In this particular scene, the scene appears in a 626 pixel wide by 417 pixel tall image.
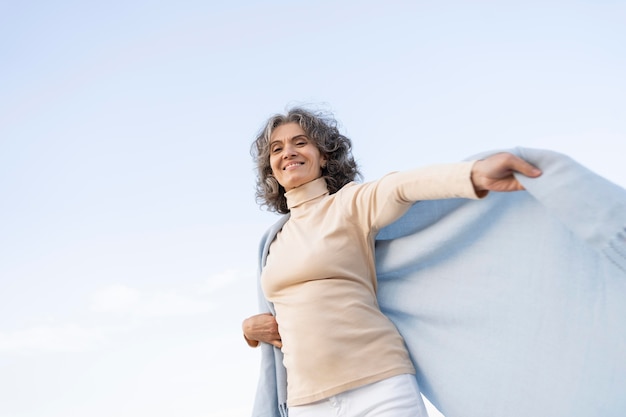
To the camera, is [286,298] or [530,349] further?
[286,298]

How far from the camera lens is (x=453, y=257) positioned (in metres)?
2.34

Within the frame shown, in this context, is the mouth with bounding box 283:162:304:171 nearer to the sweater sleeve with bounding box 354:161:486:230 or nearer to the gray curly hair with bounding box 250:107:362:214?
the gray curly hair with bounding box 250:107:362:214

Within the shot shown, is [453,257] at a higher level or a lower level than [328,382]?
higher

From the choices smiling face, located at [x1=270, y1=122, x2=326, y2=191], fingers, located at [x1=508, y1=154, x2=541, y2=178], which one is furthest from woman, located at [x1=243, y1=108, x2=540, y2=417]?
smiling face, located at [x1=270, y1=122, x2=326, y2=191]

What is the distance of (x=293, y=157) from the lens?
8.84 feet

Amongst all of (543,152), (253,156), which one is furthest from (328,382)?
(253,156)

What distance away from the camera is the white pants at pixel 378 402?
6.91 feet

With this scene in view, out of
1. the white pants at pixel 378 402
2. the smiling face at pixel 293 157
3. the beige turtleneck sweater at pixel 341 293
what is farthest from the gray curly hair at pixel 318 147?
the white pants at pixel 378 402

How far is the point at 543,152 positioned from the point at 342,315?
0.82 m

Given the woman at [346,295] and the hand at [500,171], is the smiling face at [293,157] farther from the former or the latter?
the hand at [500,171]

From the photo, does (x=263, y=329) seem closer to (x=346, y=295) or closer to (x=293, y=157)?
(x=346, y=295)

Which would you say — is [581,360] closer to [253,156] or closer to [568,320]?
[568,320]

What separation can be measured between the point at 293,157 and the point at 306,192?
0.53ft

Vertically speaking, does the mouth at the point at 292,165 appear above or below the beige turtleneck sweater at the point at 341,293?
above
